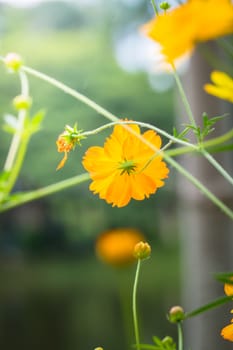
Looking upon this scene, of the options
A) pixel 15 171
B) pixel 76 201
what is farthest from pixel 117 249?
pixel 76 201

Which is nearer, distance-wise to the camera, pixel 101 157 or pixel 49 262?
pixel 101 157

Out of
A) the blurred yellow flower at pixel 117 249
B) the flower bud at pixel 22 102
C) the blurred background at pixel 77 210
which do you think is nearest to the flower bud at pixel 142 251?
the flower bud at pixel 22 102

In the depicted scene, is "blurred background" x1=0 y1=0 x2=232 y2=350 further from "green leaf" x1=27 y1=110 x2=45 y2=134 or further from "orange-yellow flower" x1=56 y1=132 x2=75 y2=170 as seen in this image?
"orange-yellow flower" x1=56 y1=132 x2=75 y2=170

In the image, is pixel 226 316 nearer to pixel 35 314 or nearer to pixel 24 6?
pixel 35 314

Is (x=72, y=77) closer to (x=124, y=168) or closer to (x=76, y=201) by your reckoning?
(x=76, y=201)

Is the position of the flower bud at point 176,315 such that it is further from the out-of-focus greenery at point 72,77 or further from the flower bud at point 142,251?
the out-of-focus greenery at point 72,77

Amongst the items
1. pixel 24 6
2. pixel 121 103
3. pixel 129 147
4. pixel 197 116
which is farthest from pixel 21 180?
pixel 129 147
